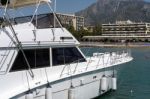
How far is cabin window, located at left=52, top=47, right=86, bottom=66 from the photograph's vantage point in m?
12.5

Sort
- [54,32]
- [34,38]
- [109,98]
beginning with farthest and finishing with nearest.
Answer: [109,98]
[54,32]
[34,38]

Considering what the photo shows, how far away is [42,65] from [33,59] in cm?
43

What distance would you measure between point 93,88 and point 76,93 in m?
1.37

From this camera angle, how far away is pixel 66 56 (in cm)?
1318

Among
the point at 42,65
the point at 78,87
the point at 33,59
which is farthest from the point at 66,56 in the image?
the point at 33,59

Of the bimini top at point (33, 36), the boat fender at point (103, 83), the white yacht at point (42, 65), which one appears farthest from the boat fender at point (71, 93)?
the boat fender at point (103, 83)

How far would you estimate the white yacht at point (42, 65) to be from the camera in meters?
10.8

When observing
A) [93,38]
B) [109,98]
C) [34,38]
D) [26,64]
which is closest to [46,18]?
[34,38]

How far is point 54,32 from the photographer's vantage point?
12.5 meters

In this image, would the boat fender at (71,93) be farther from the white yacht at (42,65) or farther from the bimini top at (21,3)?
Result: the bimini top at (21,3)

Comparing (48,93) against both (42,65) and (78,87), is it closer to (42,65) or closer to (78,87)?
(42,65)

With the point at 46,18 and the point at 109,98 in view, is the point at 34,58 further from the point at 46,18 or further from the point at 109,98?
the point at 109,98

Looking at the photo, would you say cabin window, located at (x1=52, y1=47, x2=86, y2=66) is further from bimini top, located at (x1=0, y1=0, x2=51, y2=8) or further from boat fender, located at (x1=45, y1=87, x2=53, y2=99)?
bimini top, located at (x1=0, y1=0, x2=51, y2=8)

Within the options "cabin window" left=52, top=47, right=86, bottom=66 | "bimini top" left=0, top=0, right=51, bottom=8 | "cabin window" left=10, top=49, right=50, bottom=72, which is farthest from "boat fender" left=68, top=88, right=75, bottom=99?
"bimini top" left=0, top=0, right=51, bottom=8
